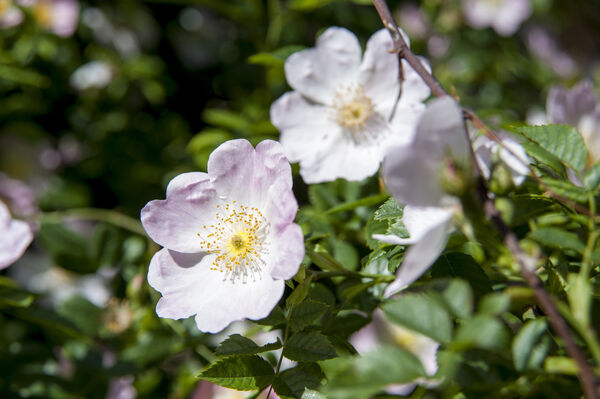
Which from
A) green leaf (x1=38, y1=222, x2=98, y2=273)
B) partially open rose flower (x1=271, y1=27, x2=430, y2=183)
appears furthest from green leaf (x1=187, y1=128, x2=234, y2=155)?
green leaf (x1=38, y1=222, x2=98, y2=273)

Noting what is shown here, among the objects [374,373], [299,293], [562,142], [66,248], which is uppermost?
[562,142]

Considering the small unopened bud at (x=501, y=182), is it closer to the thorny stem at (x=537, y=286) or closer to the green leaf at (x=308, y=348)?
the thorny stem at (x=537, y=286)

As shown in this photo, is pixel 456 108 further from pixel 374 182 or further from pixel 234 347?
pixel 374 182

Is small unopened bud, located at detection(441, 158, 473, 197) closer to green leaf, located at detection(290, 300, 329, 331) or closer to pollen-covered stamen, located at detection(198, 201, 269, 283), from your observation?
green leaf, located at detection(290, 300, 329, 331)

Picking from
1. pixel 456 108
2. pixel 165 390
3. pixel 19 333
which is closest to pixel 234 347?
pixel 456 108

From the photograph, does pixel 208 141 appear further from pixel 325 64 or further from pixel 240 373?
pixel 240 373

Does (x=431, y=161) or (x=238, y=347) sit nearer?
(x=431, y=161)

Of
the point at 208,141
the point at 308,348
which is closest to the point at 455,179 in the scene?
the point at 308,348
